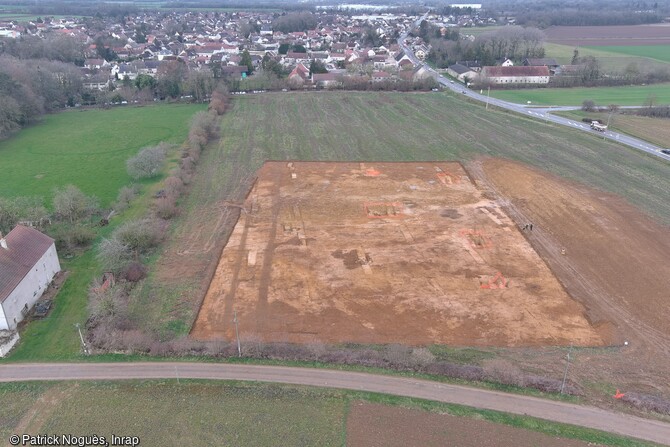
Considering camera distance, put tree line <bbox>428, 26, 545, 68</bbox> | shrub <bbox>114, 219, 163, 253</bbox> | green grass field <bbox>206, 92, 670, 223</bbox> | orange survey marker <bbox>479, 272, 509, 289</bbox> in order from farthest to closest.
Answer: tree line <bbox>428, 26, 545, 68</bbox>, green grass field <bbox>206, 92, 670, 223</bbox>, shrub <bbox>114, 219, 163, 253</bbox>, orange survey marker <bbox>479, 272, 509, 289</bbox>

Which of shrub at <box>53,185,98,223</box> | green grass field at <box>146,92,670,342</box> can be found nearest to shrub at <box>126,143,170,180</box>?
green grass field at <box>146,92,670,342</box>

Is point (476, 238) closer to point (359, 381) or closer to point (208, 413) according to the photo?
point (359, 381)

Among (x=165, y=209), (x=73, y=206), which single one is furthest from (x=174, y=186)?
→ (x=73, y=206)

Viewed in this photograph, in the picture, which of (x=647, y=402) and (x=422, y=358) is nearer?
(x=647, y=402)

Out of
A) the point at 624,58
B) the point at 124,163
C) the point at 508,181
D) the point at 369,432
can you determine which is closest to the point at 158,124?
the point at 124,163

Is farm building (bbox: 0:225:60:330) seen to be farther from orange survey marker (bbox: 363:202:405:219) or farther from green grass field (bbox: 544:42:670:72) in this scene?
green grass field (bbox: 544:42:670:72)

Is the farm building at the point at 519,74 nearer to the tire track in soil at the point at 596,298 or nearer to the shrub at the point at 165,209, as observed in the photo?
the tire track in soil at the point at 596,298
